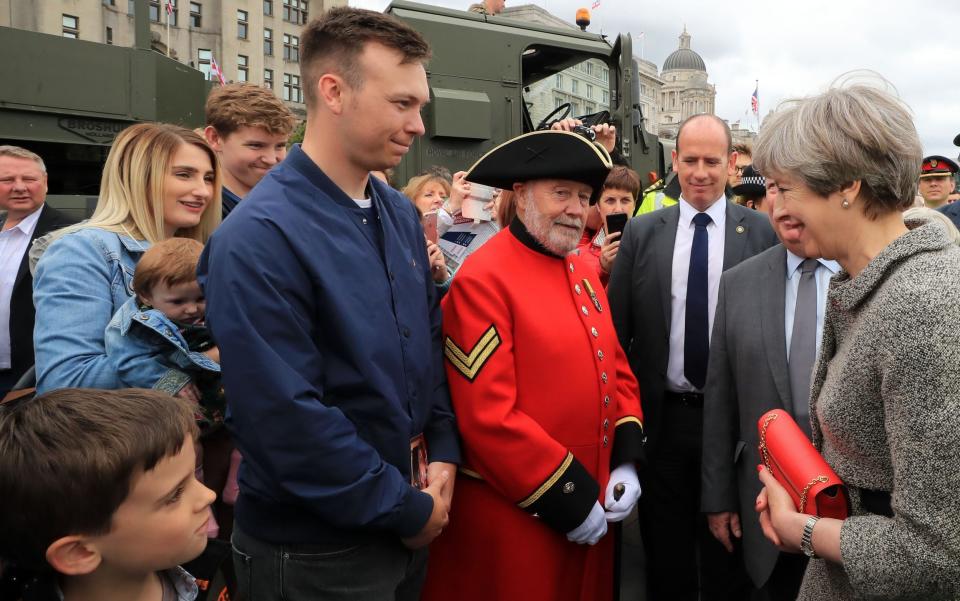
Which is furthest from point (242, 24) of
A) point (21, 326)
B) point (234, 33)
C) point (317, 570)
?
point (317, 570)

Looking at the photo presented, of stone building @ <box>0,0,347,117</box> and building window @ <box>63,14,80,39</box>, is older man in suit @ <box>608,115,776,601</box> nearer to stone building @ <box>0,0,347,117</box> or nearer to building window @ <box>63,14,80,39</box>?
stone building @ <box>0,0,347,117</box>

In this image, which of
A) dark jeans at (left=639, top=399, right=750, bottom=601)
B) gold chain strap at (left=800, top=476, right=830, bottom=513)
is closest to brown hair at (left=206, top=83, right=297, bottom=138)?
dark jeans at (left=639, top=399, right=750, bottom=601)

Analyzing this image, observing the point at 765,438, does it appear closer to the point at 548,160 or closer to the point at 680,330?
the point at 548,160

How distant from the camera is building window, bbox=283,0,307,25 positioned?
148ft

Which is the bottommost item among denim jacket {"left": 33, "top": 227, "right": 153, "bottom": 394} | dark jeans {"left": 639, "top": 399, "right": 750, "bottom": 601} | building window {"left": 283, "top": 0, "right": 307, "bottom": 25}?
dark jeans {"left": 639, "top": 399, "right": 750, "bottom": 601}

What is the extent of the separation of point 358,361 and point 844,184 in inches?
47.3

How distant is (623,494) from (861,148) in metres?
1.48

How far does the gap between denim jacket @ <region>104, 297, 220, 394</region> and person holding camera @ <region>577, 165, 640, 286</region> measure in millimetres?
2162

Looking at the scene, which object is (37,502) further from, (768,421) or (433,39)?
(433,39)

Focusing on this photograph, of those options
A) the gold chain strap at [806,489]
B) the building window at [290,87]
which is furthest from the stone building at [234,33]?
the gold chain strap at [806,489]

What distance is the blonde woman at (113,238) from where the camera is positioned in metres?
2.09

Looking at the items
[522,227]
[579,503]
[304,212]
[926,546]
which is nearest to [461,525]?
[579,503]

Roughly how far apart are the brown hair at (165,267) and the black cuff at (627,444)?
5.20 ft

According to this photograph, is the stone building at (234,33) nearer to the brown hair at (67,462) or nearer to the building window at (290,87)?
the building window at (290,87)
